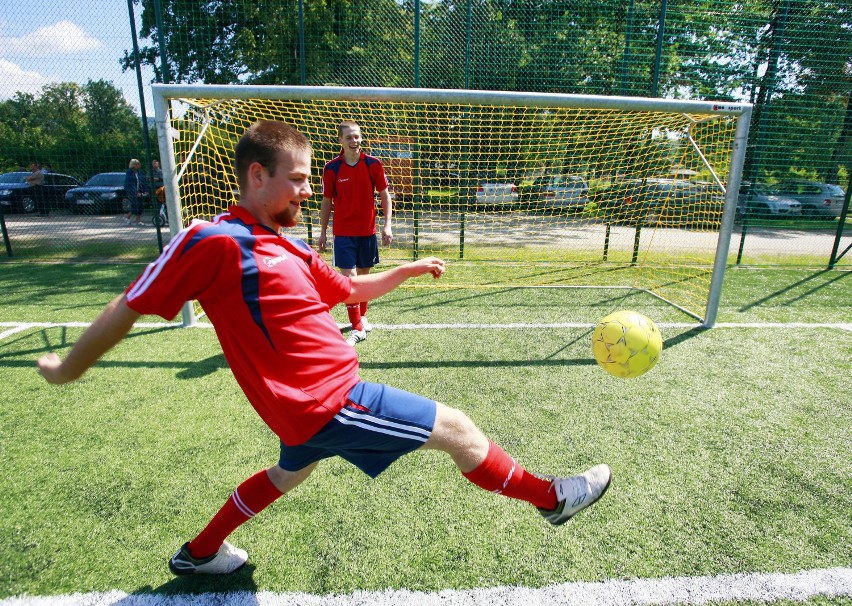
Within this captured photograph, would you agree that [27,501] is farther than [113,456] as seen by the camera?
No

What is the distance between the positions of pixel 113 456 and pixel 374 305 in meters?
3.77

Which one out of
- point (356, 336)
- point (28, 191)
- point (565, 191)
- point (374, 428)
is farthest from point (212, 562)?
point (28, 191)

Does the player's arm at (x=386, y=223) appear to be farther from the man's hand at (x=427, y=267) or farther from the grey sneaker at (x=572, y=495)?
the grey sneaker at (x=572, y=495)

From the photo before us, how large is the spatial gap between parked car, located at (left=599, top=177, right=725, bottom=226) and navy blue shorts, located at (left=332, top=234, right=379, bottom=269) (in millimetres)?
4129

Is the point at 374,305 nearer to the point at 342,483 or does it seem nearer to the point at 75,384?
the point at 75,384

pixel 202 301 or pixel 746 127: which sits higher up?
pixel 746 127

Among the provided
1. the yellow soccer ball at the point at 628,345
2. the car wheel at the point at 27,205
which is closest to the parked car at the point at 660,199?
the yellow soccer ball at the point at 628,345

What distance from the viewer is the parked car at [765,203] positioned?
9.14 m

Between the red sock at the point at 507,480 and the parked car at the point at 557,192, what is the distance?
6.28m

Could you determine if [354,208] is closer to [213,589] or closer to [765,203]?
[213,589]

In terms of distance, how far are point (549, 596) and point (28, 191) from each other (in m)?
12.6

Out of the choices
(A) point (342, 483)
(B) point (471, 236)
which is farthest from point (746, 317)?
(A) point (342, 483)

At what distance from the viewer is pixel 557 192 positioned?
7.93 m

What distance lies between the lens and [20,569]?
214 centimetres
